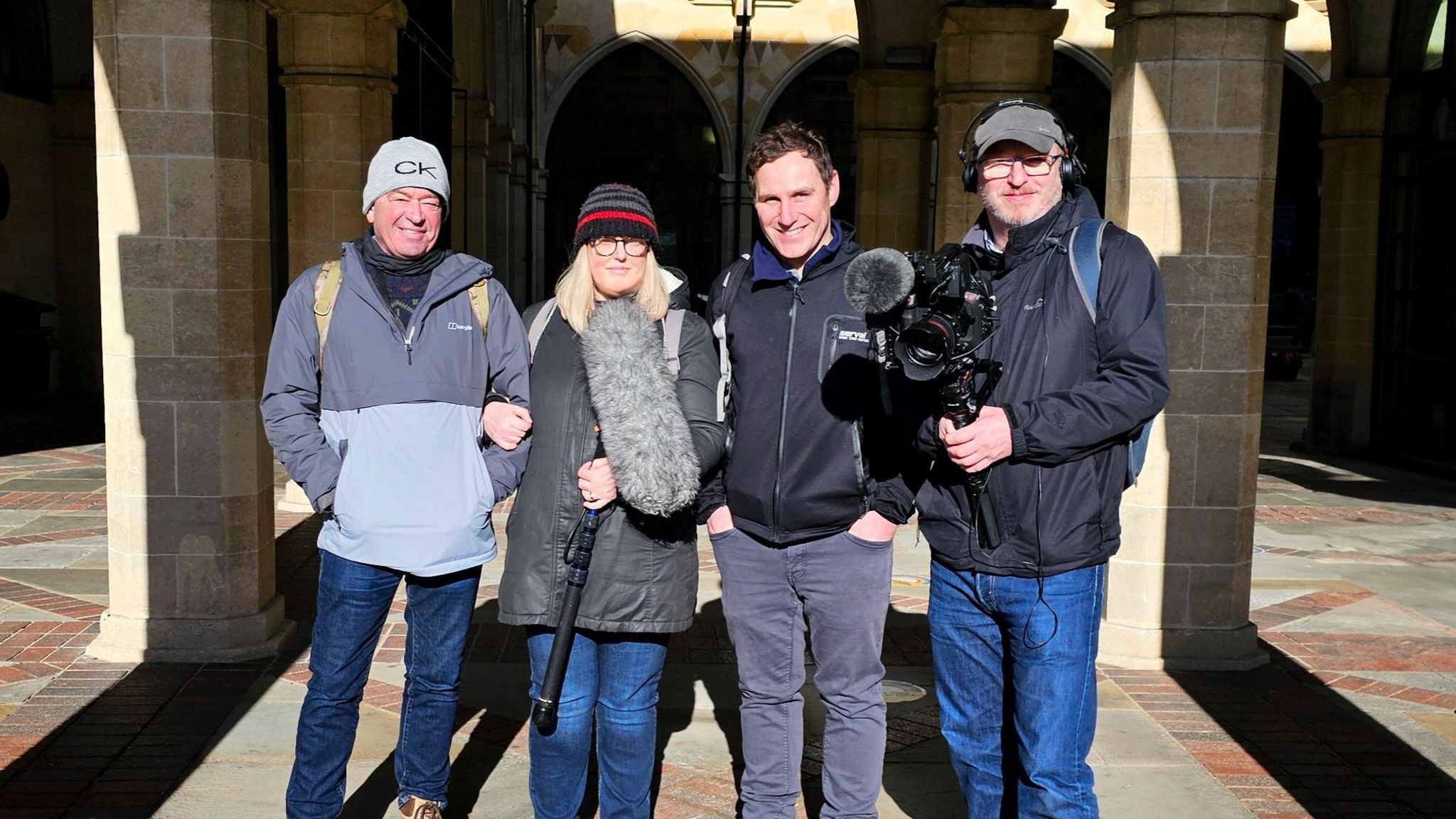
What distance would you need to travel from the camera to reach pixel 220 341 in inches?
233

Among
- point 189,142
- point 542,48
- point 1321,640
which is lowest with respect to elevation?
point 1321,640

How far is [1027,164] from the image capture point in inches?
127

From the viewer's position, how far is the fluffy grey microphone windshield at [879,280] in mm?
3035

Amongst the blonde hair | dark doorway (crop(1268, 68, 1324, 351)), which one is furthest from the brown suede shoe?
dark doorway (crop(1268, 68, 1324, 351))

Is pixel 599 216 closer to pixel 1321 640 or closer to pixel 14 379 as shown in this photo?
pixel 1321 640

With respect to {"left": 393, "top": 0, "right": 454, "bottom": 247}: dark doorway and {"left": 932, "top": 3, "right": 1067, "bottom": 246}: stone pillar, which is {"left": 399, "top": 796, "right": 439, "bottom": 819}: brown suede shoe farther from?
{"left": 932, "top": 3, "right": 1067, "bottom": 246}: stone pillar

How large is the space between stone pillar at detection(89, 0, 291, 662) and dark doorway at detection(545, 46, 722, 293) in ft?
68.3

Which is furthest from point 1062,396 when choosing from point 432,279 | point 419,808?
point 419,808

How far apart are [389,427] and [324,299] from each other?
0.38 meters

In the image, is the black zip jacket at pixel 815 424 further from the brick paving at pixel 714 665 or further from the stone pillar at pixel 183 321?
the stone pillar at pixel 183 321

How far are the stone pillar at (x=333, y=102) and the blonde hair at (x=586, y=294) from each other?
6.41 m

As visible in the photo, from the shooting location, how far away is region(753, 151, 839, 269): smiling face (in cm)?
354

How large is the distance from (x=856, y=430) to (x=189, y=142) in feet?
11.7

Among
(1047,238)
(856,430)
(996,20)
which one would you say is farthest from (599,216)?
(996,20)
